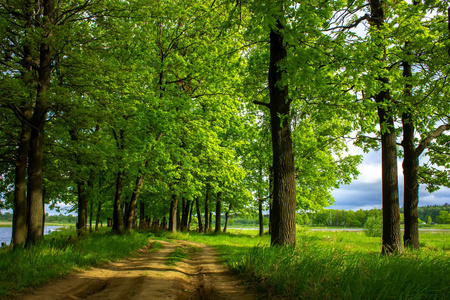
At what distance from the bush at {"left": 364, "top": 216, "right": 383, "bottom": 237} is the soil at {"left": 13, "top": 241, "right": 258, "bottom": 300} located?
26783 mm

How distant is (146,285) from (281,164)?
4342 mm

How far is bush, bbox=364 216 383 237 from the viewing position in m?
28.6

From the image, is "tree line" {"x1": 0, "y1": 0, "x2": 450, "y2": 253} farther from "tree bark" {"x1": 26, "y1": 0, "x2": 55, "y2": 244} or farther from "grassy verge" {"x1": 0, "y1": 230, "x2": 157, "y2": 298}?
"grassy verge" {"x1": 0, "y1": 230, "x2": 157, "y2": 298}

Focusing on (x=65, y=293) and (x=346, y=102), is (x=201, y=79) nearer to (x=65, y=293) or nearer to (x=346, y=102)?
(x=346, y=102)

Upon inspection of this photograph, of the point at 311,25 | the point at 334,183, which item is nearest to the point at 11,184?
the point at 311,25

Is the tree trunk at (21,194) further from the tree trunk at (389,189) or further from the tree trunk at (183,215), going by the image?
the tree trunk at (183,215)

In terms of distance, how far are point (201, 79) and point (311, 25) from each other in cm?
1182

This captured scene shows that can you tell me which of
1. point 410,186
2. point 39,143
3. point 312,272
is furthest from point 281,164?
point 39,143

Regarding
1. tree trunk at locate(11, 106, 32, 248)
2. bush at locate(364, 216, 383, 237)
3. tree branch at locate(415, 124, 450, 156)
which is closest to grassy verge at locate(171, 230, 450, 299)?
tree branch at locate(415, 124, 450, 156)

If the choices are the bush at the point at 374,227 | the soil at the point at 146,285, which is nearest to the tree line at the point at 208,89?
the soil at the point at 146,285

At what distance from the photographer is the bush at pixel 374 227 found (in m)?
28.6

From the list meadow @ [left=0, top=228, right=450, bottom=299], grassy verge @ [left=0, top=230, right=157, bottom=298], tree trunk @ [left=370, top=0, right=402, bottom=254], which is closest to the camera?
meadow @ [left=0, top=228, right=450, bottom=299]

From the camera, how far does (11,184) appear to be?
14.7 m

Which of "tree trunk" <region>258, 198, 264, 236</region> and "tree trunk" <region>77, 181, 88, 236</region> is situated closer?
"tree trunk" <region>77, 181, 88, 236</region>
